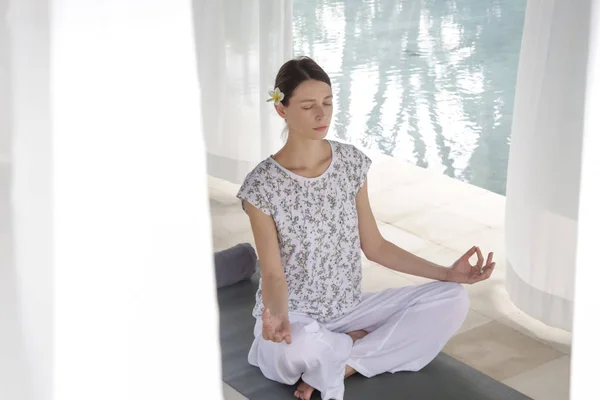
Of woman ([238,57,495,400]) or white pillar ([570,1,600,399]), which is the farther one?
woman ([238,57,495,400])

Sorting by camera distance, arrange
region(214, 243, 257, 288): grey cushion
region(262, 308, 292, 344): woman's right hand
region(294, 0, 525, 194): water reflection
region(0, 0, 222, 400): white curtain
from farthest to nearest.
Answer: region(294, 0, 525, 194): water reflection
region(214, 243, 257, 288): grey cushion
region(262, 308, 292, 344): woman's right hand
region(0, 0, 222, 400): white curtain

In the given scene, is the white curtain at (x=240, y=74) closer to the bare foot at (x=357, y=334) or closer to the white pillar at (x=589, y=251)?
the bare foot at (x=357, y=334)

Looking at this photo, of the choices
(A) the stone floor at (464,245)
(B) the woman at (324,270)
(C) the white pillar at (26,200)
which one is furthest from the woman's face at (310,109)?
(C) the white pillar at (26,200)

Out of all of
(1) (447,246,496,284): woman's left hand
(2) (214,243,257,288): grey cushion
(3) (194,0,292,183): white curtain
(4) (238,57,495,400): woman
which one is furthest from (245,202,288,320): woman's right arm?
(3) (194,0,292,183): white curtain

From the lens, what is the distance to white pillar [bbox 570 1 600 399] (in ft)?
3.81

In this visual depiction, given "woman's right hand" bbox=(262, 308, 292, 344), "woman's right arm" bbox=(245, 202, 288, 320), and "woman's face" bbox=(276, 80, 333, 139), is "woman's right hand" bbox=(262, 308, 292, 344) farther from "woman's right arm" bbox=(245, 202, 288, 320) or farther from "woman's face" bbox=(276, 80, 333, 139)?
"woman's face" bbox=(276, 80, 333, 139)

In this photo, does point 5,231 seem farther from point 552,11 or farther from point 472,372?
point 552,11

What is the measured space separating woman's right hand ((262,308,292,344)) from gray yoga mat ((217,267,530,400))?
29cm

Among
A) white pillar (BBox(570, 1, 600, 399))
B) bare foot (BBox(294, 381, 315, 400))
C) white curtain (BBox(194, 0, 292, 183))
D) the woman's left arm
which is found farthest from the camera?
white curtain (BBox(194, 0, 292, 183))

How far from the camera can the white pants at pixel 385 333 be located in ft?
7.64

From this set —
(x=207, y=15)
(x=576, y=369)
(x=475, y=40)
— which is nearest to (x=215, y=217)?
(x=207, y=15)

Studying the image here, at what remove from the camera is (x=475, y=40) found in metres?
7.52

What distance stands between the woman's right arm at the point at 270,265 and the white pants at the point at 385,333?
0.48ft

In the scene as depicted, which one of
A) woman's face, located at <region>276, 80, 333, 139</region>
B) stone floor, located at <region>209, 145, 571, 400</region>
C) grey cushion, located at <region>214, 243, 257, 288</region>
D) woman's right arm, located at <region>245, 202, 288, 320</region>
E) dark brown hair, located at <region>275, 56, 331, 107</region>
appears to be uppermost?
dark brown hair, located at <region>275, 56, 331, 107</region>
